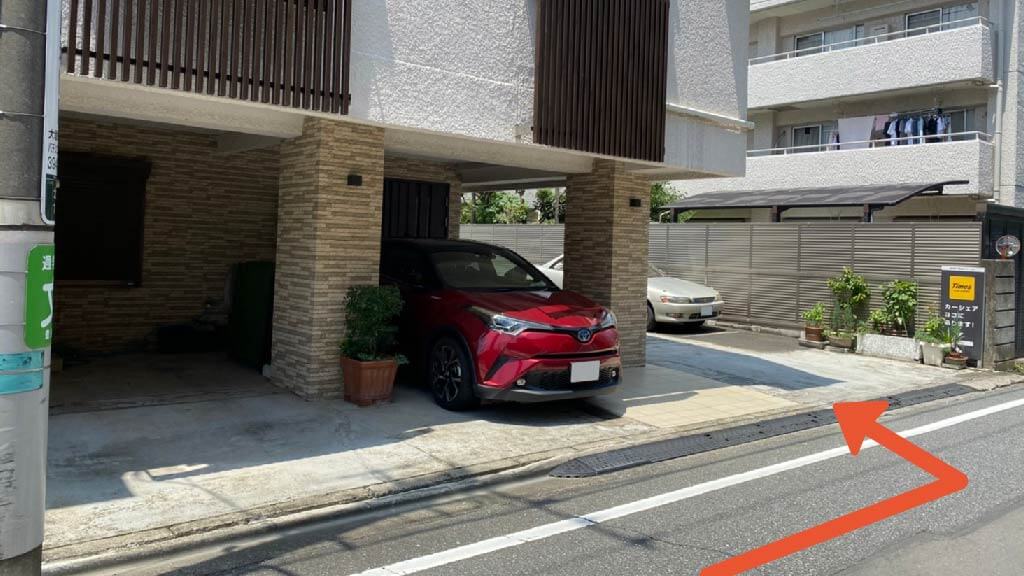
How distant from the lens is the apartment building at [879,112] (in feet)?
63.4

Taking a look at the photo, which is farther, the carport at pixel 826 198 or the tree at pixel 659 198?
the tree at pixel 659 198

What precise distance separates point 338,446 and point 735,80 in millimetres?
7543

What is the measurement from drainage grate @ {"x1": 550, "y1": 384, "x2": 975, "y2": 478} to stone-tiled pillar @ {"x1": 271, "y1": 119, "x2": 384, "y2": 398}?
2.91 metres

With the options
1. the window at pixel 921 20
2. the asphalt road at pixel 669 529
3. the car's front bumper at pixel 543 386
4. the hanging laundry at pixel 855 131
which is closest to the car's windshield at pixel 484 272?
the car's front bumper at pixel 543 386

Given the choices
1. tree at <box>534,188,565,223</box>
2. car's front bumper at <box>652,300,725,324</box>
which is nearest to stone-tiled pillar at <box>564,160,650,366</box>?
car's front bumper at <box>652,300,725,324</box>

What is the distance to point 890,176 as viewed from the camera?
20203 millimetres

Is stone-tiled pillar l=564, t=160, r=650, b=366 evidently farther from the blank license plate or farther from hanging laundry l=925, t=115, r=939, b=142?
hanging laundry l=925, t=115, r=939, b=142

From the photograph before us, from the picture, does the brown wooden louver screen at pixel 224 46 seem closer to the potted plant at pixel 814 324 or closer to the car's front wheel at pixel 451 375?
the car's front wheel at pixel 451 375

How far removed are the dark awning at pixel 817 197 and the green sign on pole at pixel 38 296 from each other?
57.0 feet

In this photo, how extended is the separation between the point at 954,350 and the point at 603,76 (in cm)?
766

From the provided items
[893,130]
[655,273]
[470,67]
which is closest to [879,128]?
[893,130]

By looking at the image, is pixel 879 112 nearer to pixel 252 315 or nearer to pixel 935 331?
pixel 935 331

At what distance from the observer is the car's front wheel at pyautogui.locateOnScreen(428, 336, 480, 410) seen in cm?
784

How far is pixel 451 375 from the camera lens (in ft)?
26.5
